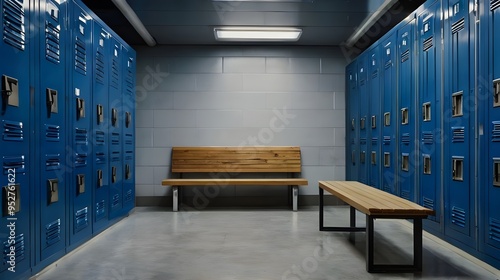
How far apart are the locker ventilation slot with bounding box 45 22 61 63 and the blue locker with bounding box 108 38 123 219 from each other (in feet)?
5.16

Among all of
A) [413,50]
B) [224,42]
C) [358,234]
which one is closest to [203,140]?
[224,42]

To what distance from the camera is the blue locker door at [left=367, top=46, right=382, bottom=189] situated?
5809mm

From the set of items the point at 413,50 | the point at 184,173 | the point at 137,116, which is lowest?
the point at 184,173

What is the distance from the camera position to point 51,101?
3.36 meters

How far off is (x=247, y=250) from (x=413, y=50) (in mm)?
2773

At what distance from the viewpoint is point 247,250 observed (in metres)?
4.12

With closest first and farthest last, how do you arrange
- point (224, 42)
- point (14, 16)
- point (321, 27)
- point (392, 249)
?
1. point (14, 16)
2. point (392, 249)
3. point (321, 27)
4. point (224, 42)

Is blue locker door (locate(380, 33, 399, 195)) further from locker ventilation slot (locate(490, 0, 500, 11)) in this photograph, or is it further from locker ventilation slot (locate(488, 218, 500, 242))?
locker ventilation slot (locate(490, 0, 500, 11))

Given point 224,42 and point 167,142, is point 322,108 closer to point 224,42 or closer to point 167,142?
point 224,42

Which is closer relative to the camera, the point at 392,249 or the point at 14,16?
the point at 14,16

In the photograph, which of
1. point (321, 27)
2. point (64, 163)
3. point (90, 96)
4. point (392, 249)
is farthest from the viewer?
→ point (321, 27)

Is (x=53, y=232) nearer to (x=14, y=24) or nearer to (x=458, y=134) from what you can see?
(x=14, y=24)

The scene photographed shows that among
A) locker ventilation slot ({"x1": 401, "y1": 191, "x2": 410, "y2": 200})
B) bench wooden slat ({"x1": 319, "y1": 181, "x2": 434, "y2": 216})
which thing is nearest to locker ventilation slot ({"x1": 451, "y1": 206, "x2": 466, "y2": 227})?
bench wooden slat ({"x1": 319, "y1": 181, "x2": 434, "y2": 216})

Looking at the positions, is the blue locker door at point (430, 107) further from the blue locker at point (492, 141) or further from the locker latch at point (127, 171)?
the locker latch at point (127, 171)
